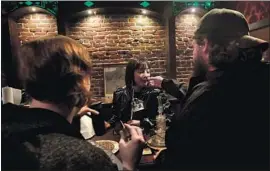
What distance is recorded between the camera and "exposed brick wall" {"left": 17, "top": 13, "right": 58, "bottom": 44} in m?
3.00

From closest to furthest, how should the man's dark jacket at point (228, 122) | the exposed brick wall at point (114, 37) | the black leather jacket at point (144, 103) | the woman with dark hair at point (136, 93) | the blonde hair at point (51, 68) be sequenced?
1. the blonde hair at point (51, 68)
2. the man's dark jacket at point (228, 122)
3. the black leather jacket at point (144, 103)
4. the woman with dark hair at point (136, 93)
5. the exposed brick wall at point (114, 37)

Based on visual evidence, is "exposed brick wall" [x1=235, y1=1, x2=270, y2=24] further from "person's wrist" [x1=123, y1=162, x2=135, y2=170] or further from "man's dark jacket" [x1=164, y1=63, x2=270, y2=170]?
"person's wrist" [x1=123, y1=162, x2=135, y2=170]

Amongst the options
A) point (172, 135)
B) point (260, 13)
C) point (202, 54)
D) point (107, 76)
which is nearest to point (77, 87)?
point (172, 135)

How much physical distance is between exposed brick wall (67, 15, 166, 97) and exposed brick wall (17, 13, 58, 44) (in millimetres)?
232

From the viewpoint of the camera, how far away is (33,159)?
49 cm

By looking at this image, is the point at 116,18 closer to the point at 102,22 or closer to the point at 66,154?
the point at 102,22

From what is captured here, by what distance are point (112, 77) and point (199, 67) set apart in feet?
7.70

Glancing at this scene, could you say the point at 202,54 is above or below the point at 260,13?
below

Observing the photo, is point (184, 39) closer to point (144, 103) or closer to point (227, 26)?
point (144, 103)

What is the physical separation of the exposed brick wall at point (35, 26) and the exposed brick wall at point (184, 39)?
1.71 metres

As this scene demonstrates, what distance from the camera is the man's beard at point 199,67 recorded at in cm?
94

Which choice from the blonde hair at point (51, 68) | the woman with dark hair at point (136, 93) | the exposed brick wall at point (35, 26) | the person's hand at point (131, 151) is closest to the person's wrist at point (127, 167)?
the person's hand at point (131, 151)

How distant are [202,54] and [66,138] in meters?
0.65

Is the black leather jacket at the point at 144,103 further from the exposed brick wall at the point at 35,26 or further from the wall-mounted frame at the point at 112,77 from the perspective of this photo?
the exposed brick wall at the point at 35,26
